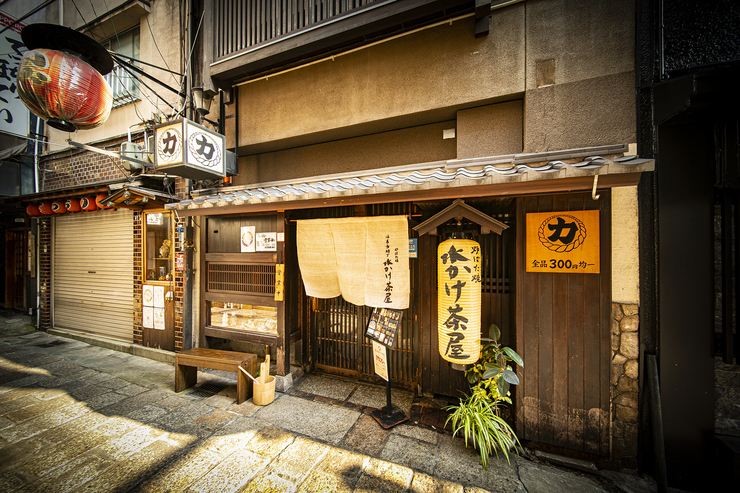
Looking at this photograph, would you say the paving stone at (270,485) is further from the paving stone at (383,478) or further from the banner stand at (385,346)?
the banner stand at (385,346)

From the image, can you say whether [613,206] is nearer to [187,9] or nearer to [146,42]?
[187,9]

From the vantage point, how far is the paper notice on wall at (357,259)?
4.85 meters

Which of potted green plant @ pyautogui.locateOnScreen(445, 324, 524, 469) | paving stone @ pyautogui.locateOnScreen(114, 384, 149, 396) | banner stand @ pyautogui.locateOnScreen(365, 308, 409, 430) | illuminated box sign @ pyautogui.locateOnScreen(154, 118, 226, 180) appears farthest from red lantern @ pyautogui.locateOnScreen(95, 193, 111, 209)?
potted green plant @ pyautogui.locateOnScreen(445, 324, 524, 469)

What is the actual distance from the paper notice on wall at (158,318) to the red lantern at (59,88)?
4808 millimetres

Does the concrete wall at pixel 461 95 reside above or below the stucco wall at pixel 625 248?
above

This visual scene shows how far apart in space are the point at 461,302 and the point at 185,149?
222 inches

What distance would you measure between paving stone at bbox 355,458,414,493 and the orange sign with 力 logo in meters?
3.46

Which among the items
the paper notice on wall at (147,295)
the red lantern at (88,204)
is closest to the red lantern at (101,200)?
the red lantern at (88,204)

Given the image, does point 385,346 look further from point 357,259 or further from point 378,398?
point 357,259

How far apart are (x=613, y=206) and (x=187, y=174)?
767 cm

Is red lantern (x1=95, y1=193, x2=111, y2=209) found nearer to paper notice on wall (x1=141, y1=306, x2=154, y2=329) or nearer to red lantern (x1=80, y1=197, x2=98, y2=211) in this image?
red lantern (x1=80, y1=197, x2=98, y2=211)

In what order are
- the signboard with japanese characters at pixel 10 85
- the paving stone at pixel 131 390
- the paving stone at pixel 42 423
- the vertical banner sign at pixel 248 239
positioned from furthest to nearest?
the signboard with japanese characters at pixel 10 85 → the vertical banner sign at pixel 248 239 → the paving stone at pixel 131 390 → the paving stone at pixel 42 423

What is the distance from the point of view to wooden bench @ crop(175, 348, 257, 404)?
518 centimetres

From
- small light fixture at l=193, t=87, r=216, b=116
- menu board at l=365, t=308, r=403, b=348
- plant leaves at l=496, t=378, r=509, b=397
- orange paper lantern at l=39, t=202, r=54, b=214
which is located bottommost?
plant leaves at l=496, t=378, r=509, b=397
